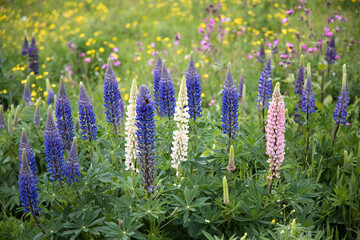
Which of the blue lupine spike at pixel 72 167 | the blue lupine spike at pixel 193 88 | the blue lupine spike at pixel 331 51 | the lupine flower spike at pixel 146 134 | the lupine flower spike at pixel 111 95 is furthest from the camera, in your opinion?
the blue lupine spike at pixel 331 51

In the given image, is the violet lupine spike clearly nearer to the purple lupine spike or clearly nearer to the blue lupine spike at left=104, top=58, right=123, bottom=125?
the blue lupine spike at left=104, top=58, right=123, bottom=125

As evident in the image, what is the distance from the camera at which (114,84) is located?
324cm

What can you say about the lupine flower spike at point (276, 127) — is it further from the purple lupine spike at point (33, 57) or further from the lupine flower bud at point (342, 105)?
the purple lupine spike at point (33, 57)

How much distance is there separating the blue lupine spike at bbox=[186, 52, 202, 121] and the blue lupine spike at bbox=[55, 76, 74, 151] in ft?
3.53

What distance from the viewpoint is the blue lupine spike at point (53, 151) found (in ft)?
9.60

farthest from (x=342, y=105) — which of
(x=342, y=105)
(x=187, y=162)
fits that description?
(x=187, y=162)

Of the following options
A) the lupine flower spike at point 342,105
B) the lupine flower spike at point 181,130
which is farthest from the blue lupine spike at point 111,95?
the lupine flower spike at point 342,105

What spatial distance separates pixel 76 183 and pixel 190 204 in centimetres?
94

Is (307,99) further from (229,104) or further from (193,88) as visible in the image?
(193,88)

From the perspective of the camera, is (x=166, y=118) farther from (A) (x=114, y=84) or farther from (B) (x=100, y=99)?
(B) (x=100, y=99)

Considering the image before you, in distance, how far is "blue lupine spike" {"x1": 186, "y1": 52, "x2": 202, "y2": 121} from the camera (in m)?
3.12

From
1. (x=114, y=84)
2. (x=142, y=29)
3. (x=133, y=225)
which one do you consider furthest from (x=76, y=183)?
(x=142, y=29)

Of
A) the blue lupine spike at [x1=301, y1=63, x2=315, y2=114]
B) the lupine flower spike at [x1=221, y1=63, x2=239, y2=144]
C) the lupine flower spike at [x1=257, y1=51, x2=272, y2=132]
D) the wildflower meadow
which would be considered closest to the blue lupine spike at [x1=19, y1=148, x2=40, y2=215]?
the wildflower meadow

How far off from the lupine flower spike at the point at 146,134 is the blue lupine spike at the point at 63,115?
0.91 metres
